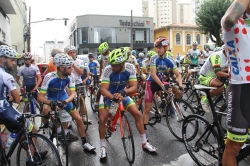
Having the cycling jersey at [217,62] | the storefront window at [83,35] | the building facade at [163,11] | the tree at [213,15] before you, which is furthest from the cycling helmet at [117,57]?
the building facade at [163,11]

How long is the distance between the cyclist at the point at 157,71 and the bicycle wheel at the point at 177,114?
1.30ft

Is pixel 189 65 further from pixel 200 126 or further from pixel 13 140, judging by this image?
pixel 13 140

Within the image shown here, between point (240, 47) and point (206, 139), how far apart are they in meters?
1.70

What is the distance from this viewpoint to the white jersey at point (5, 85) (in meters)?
3.70

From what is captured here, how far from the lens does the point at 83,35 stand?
4825 centimetres

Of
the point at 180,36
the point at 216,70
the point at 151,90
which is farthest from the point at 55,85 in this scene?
the point at 180,36

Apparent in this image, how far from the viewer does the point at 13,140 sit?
3906mm

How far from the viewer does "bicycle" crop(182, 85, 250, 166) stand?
11.0 feet

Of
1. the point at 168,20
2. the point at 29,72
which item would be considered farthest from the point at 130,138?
the point at 168,20

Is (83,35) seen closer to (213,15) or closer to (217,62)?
(213,15)

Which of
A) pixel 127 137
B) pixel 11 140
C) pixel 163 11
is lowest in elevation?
pixel 127 137

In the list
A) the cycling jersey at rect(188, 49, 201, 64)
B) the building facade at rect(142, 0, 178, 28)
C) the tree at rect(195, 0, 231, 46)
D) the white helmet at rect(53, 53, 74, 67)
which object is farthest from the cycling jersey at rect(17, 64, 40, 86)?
the building facade at rect(142, 0, 178, 28)

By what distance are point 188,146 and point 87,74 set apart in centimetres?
584

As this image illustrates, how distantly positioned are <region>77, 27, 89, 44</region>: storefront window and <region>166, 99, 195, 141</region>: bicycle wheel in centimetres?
4358
